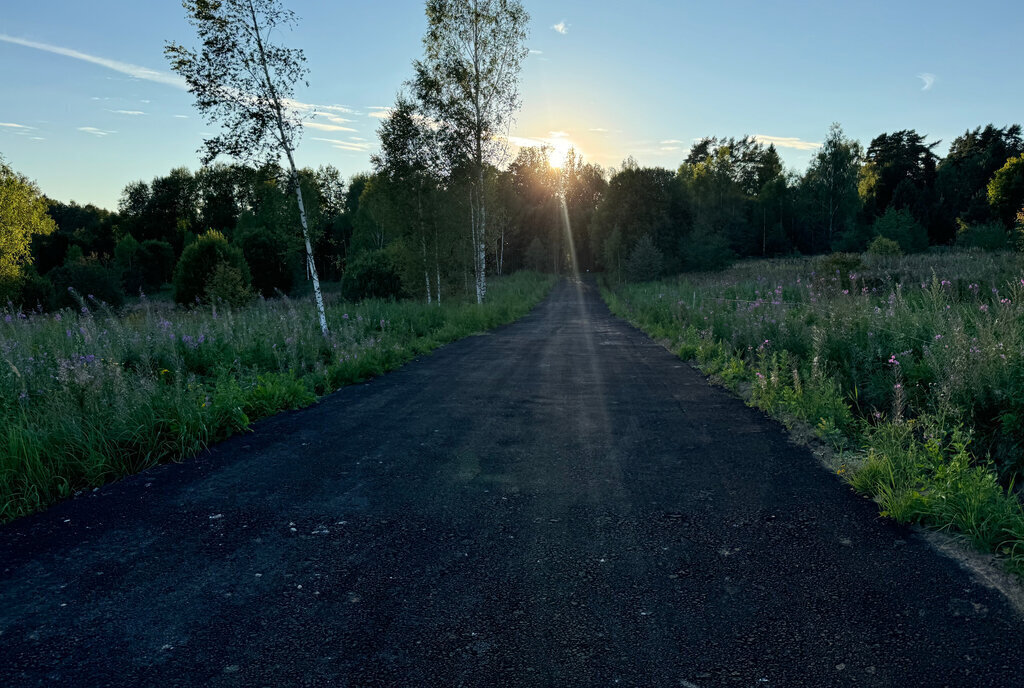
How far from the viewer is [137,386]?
646cm

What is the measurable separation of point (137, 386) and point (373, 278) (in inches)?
1041

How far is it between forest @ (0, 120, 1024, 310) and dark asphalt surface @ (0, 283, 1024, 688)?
5618mm

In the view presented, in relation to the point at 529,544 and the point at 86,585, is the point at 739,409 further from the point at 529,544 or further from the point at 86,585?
the point at 86,585

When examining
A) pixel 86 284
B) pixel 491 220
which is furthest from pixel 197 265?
pixel 491 220

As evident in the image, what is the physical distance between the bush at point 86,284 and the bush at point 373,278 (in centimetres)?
1278

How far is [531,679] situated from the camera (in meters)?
2.41

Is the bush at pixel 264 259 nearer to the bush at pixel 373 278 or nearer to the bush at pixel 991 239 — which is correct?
the bush at pixel 373 278

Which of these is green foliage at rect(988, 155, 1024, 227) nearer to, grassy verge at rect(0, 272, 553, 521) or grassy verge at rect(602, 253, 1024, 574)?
grassy verge at rect(602, 253, 1024, 574)

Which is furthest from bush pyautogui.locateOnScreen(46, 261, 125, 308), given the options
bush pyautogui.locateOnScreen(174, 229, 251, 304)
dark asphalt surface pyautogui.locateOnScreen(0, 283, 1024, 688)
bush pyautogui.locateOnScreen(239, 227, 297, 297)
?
dark asphalt surface pyautogui.locateOnScreen(0, 283, 1024, 688)

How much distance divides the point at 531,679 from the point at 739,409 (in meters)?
5.80

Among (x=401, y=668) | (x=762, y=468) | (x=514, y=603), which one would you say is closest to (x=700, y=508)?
(x=762, y=468)

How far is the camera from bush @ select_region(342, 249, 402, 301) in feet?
105

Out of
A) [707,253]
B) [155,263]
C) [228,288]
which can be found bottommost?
[228,288]

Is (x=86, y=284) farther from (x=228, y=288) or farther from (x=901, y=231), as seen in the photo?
(x=901, y=231)
